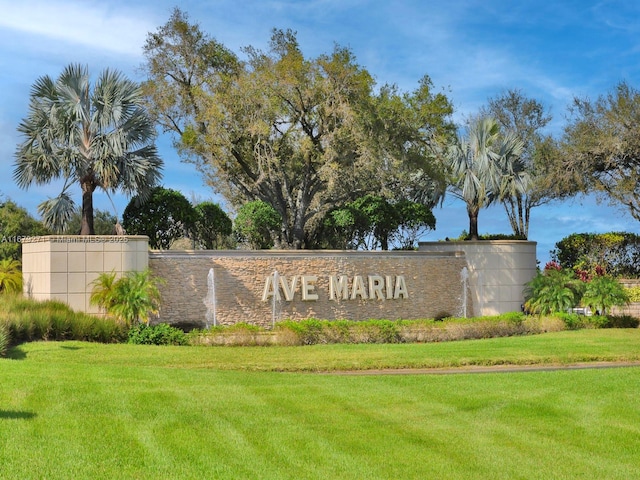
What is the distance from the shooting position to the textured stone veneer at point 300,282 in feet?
84.9

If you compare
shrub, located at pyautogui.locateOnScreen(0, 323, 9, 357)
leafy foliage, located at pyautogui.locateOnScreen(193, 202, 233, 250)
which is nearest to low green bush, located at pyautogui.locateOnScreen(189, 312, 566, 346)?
shrub, located at pyautogui.locateOnScreen(0, 323, 9, 357)

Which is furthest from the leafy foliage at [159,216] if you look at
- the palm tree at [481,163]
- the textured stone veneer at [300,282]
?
the palm tree at [481,163]

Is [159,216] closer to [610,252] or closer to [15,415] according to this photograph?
[15,415]

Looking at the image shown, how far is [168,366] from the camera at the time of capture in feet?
58.7

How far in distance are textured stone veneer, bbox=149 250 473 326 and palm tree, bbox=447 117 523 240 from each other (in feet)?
8.59

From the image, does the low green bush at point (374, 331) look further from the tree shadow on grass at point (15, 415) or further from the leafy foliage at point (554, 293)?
the tree shadow on grass at point (15, 415)

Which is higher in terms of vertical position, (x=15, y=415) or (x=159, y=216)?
(x=159, y=216)

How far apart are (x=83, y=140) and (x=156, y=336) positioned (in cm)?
825

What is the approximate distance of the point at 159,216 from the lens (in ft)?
93.9

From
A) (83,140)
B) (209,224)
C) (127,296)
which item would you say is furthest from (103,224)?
(127,296)

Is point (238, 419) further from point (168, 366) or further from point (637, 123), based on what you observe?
point (637, 123)

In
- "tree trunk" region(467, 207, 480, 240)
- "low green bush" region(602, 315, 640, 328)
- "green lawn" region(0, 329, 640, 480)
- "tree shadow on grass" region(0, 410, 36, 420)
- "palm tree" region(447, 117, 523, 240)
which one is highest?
"palm tree" region(447, 117, 523, 240)

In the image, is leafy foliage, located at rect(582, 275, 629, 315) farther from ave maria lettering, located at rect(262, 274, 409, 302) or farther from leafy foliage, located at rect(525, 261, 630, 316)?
ave maria lettering, located at rect(262, 274, 409, 302)

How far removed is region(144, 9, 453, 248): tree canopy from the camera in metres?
32.2
